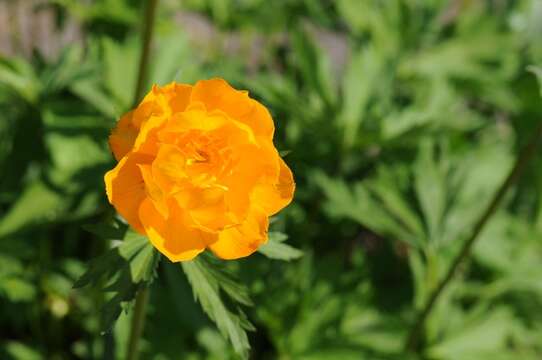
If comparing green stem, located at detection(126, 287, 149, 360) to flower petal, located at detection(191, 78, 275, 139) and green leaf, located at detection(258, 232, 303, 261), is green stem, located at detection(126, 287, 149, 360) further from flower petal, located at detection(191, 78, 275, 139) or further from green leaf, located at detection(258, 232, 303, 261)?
flower petal, located at detection(191, 78, 275, 139)

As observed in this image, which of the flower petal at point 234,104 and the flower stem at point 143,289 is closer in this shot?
the flower petal at point 234,104

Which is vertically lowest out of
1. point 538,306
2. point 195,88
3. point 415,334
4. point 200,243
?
point 538,306

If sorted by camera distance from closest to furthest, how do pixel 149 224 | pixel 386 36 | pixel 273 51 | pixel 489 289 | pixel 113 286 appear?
pixel 149 224, pixel 113 286, pixel 489 289, pixel 386 36, pixel 273 51

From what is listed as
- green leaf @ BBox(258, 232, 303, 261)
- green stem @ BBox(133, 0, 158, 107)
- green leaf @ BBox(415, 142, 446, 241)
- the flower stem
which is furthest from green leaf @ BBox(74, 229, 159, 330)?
green leaf @ BBox(415, 142, 446, 241)

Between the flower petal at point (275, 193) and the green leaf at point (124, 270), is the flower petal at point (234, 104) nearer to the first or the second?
the flower petal at point (275, 193)

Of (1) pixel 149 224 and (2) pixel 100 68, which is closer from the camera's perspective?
(1) pixel 149 224

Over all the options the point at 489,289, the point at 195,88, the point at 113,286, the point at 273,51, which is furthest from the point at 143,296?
the point at 273,51

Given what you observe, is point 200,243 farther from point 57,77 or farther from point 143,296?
point 57,77

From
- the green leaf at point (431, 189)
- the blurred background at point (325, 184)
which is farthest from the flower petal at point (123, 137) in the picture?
the green leaf at point (431, 189)
